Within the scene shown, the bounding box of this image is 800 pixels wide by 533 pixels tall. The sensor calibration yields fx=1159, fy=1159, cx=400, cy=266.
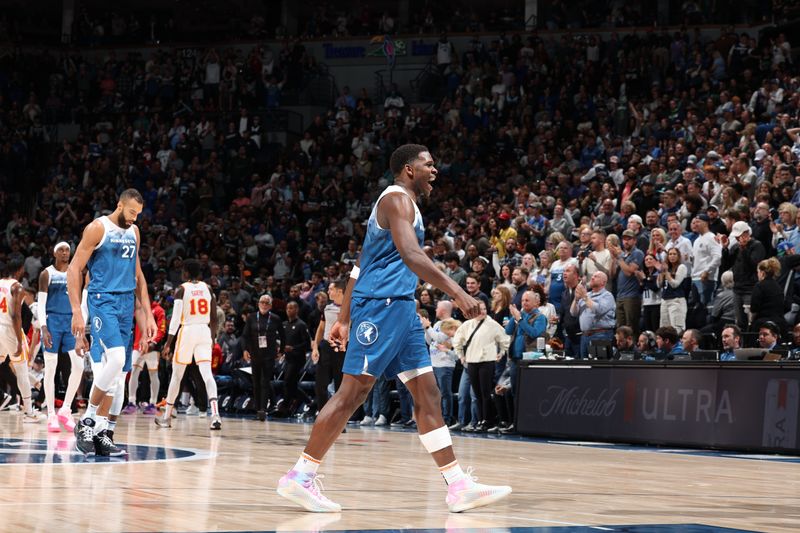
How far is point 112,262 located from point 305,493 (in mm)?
4191

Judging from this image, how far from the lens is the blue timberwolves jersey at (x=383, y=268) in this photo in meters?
6.40

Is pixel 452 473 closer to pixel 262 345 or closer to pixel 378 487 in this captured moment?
pixel 378 487

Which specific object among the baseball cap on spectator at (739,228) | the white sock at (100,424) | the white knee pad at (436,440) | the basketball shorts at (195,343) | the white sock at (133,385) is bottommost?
the white sock at (133,385)

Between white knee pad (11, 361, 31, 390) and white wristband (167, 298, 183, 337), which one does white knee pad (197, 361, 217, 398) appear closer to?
white wristband (167, 298, 183, 337)

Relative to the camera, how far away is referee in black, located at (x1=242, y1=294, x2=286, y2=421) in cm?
A: 1764

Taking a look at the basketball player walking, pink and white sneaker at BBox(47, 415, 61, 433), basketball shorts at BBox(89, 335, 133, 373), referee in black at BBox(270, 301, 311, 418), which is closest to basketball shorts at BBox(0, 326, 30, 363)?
the basketball player walking

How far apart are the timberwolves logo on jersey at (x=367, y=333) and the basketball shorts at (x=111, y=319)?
3748mm

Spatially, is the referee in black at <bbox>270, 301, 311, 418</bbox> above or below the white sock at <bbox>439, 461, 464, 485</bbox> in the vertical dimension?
below

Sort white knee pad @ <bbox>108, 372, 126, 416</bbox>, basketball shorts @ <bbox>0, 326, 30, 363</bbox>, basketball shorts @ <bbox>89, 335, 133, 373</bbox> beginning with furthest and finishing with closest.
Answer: basketball shorts @ <bbox>0, 326, 30, 363</bbox>, white knee pad @ <bbox>108, 372, 126, 416</bbox>, basketball shorts @ <bbox>89, 335, 133, 373</bbox>

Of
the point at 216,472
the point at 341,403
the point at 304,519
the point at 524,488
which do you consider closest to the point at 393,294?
the point at 341,403

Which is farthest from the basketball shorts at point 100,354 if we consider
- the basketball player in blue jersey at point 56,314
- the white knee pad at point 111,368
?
the basketball player in blue jersey at point 56,314

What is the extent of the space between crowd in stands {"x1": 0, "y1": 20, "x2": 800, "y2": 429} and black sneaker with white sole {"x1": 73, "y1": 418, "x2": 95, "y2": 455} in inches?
266

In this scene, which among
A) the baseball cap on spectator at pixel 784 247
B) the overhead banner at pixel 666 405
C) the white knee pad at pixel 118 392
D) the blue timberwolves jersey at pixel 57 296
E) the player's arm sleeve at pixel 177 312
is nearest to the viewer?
the white knee pad at pixel 118 392

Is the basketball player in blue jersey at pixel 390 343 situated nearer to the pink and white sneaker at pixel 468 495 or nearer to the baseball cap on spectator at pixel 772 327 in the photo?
the pink and white sneaker at pixel 468 495
